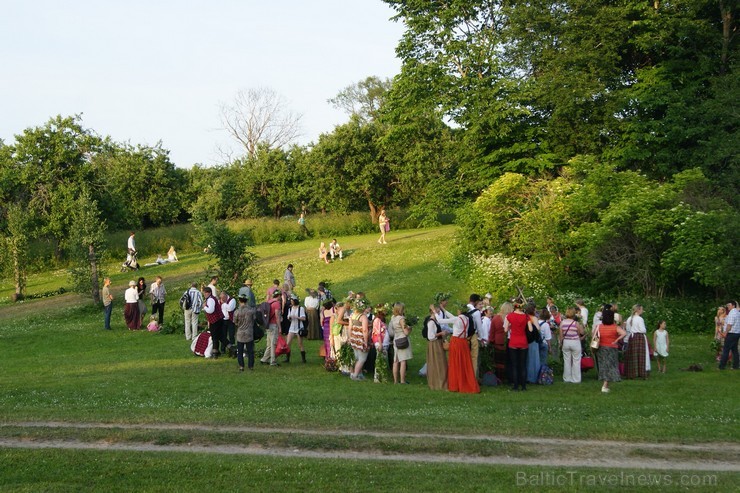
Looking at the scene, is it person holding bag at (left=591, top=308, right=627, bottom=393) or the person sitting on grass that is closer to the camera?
person holding bag at (left=591, top=308, right=627, bottom=393)

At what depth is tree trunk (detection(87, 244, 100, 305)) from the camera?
29844 millimetres

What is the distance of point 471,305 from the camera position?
50.5ft

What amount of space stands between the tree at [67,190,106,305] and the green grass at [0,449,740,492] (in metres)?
21.2

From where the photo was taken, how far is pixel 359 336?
52.5 ft

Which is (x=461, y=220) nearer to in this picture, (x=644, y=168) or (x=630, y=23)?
(x=644, y=168)

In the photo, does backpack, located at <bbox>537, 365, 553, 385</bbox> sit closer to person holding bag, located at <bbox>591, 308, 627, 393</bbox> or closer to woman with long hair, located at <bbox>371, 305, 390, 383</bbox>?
person holding bag, located at <bbox>591, 308, 627, 393</bbox>

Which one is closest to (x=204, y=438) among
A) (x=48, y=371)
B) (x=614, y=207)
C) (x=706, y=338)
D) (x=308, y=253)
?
(x=48, y=371)

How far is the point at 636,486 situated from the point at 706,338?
51.8 feet

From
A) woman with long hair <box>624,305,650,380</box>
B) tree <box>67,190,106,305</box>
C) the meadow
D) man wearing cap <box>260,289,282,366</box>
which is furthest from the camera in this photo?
tree <box>67,190,106,305</box>

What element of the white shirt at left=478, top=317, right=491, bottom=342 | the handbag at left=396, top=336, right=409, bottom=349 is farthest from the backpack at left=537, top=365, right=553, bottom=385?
the handbag at left=396, top=336, right=409, bottom=349

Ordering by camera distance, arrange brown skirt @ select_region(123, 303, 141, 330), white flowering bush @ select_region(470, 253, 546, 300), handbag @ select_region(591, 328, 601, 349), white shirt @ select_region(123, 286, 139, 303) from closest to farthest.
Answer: handbag @ select_region(591, 328, 601, 349), white shirt @ select_region(123, 286, 139, 303), brown skirt @ select_region(123, 303, 141, 330), white flowering bush @ select_region(470, 253, 546, 300)

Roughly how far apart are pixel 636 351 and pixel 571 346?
1778mm

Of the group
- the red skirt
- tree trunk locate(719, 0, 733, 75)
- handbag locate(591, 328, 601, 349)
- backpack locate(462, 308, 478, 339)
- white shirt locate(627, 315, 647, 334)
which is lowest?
the red skirt

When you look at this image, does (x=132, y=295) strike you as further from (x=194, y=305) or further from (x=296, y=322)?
(x=296, y=322)
